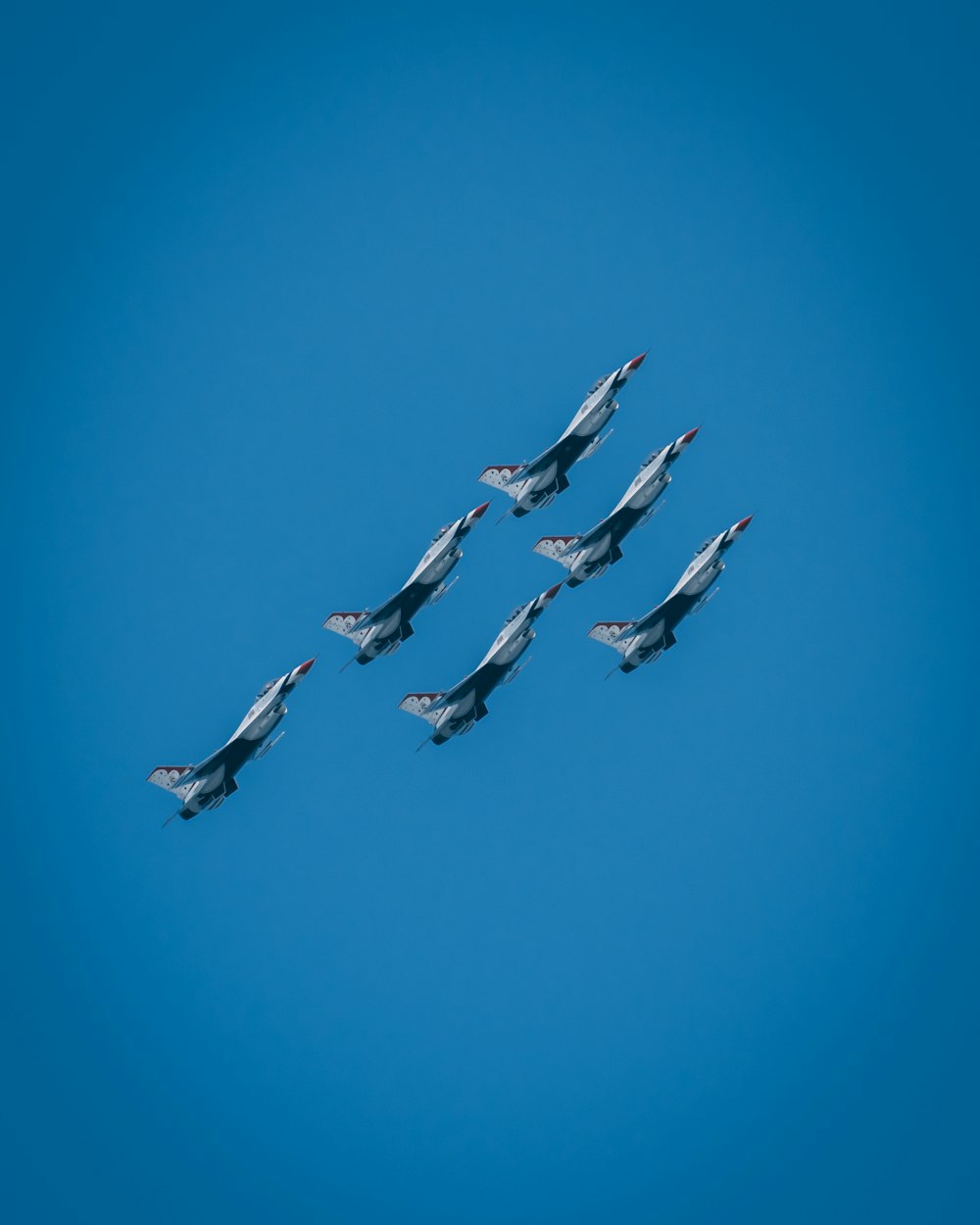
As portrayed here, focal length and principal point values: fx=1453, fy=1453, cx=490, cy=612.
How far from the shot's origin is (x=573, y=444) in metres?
40.5

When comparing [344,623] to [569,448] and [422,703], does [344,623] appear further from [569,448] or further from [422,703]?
[569,448]

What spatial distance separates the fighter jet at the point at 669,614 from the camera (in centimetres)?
3978

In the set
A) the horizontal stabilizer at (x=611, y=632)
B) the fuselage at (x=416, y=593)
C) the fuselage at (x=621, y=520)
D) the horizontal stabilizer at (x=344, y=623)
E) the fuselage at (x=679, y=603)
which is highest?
the horizontal stabilizer at (x=344, y=623)

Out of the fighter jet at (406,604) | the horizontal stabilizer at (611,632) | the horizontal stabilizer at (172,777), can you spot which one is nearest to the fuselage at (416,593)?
the fighter jet at (406,604)

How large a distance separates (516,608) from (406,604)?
316 cm

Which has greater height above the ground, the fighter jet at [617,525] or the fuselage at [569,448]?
the fuselage at [569,448]

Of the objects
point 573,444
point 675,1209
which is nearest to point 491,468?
point 573,444

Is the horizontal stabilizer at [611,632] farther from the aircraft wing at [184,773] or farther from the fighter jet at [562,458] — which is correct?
the aircraft wing at [184,773]

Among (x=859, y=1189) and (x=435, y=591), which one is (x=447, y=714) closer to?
(x=435, y=591)

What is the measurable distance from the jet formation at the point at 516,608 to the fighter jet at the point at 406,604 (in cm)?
3

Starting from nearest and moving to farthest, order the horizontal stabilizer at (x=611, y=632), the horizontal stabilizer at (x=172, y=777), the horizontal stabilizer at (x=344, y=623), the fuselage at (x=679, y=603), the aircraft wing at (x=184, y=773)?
the aircraft wing at (x=184, y=773), the horizontal stabilizer at (x=172, y=777), the fuselage at (x=679, y=603), the horizontal stabilizer at (x=344, y=623), the horizontal stabilizer at (x=611, y=632)

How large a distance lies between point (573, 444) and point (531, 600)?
5008 millimetres

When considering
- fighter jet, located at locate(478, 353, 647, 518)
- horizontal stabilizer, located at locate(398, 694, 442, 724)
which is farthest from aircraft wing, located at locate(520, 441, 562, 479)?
horizontal stabilizer, located at locate(398, 694, 442, 724)

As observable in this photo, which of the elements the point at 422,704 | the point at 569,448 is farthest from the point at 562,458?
the point at 422,704
